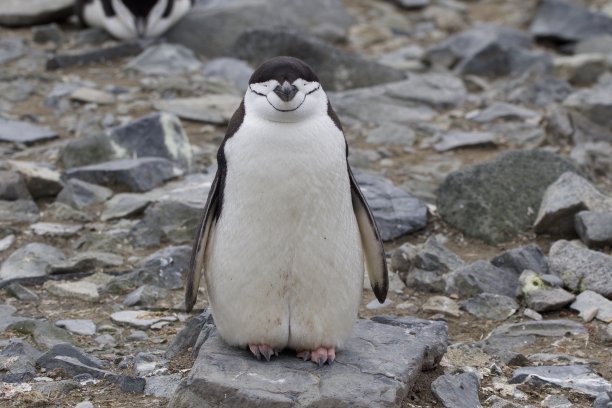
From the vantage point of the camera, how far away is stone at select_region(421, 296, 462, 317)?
4.91 m

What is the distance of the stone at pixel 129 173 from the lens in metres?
6.37

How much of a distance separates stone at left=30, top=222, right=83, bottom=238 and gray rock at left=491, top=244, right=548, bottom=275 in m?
2.31

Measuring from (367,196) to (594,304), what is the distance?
163 centimetres

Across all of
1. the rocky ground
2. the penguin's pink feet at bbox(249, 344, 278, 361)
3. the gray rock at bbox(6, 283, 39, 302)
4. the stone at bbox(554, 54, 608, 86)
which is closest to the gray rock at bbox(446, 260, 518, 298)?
the rocky ground

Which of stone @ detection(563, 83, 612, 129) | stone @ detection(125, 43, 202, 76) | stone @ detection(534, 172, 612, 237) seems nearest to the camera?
stone @ detection(534, 172, 612, 237)

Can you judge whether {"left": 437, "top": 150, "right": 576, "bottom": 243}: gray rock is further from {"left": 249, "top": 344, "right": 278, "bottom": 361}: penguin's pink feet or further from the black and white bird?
the black and white bird

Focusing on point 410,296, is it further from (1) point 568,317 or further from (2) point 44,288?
(2) point 44,288

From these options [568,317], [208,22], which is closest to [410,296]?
[568,317]

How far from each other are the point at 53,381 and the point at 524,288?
230 centimetres

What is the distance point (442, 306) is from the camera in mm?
4957

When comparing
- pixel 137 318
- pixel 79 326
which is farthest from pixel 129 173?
pixel 79 326

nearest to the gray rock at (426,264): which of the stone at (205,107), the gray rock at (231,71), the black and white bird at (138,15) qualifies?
the stone at (205,107)

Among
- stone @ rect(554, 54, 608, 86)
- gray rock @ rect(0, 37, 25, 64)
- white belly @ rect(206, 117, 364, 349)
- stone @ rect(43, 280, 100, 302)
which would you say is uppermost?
white belly @ rect(206, 117, 364, 349)

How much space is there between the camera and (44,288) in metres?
5.08
